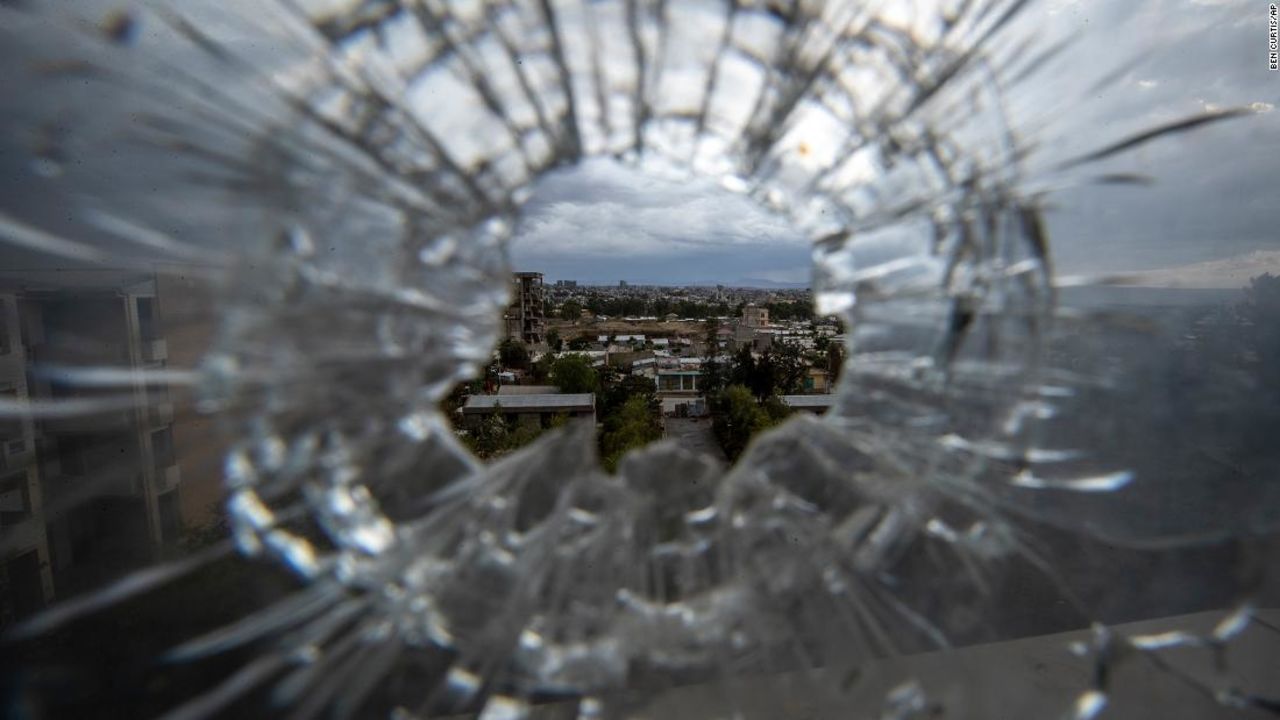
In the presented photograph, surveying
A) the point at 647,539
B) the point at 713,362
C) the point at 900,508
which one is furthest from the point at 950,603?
the point at 713,362

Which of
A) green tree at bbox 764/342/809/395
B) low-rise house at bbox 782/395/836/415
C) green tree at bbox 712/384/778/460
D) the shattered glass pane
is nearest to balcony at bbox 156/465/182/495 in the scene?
the shattered glass pane

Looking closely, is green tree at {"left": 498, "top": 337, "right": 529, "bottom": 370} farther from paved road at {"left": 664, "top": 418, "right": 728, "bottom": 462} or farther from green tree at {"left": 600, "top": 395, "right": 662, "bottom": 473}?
green tree at {"left": 600, "top": 395, "right": 662, "bottom": 473}

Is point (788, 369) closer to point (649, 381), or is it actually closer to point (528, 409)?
point (649, 381)

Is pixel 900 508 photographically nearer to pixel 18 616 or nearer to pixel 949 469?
pixel 949 469

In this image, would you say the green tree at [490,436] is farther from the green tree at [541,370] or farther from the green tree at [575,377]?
the green tree at [541,370]

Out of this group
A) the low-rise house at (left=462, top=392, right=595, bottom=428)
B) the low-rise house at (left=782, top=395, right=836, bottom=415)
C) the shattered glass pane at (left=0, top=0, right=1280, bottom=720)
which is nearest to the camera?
the shattered glass pane at (left=0, top=0, right=1280, bottom=720)

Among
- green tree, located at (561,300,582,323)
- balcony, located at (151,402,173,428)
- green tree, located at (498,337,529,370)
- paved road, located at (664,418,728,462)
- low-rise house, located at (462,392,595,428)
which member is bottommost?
paved road, located at (664,418,728,462)
